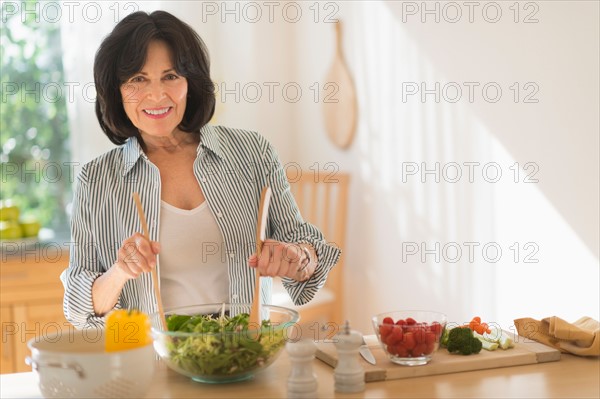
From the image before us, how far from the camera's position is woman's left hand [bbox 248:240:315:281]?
1670 mm

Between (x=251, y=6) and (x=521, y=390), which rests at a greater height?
(x=251, y=6)

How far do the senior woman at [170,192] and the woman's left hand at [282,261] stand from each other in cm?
3

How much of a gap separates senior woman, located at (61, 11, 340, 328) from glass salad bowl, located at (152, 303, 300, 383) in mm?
407

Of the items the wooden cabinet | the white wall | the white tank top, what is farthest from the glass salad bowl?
the wooden cabinet

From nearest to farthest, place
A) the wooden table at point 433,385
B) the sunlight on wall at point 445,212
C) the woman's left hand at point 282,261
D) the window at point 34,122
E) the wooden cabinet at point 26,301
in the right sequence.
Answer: the wooden table at point 433,385, the woman's left hand at point 282,261, the sunlight on wall at point 445,212, the wooden cabinet at point 26,301, the window at point 34,122

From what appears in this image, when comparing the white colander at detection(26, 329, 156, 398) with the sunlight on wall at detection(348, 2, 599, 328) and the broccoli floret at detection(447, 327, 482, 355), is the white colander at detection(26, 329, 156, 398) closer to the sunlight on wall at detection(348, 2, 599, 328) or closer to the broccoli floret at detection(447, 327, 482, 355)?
the broccoli floret at detection(447, 327, 482, 355)

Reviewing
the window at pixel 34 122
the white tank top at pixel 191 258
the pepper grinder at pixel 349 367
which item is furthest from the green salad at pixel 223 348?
the window at pixel 34 122

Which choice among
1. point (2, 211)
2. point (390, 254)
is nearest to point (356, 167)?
point (390, 254)

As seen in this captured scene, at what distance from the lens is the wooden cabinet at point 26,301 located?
3.52 m

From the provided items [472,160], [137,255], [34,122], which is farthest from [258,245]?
[34,122]

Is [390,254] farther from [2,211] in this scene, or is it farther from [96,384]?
[96,384]

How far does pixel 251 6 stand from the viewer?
4.05m

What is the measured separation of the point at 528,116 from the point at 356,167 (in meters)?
1.27

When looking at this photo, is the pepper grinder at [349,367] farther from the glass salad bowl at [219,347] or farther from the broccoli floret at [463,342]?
the broccoli floret at [463,342]
